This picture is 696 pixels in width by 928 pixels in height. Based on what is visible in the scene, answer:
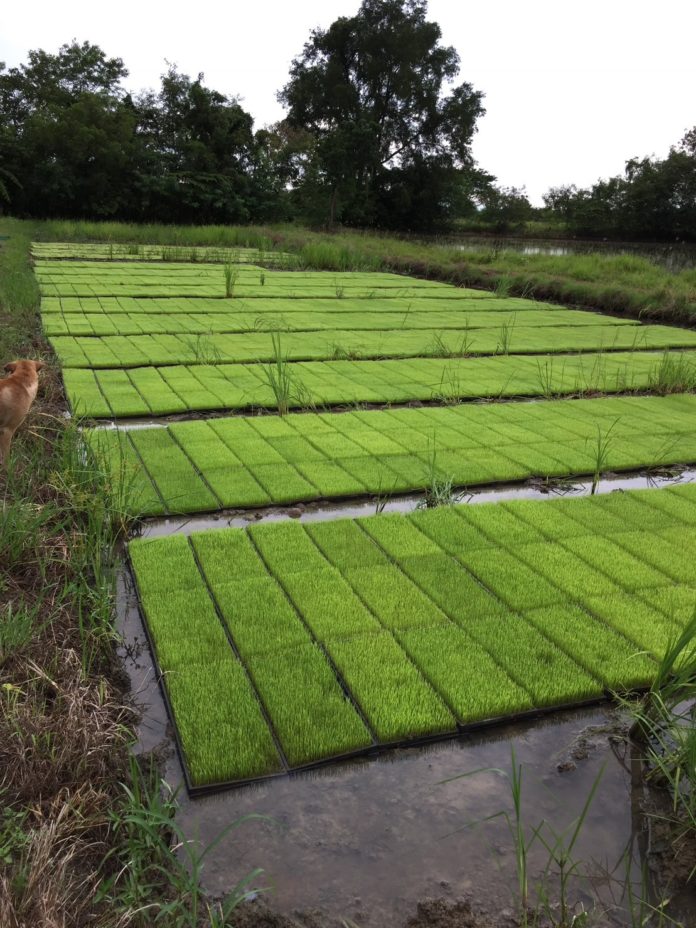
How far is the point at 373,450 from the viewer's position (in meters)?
4.10

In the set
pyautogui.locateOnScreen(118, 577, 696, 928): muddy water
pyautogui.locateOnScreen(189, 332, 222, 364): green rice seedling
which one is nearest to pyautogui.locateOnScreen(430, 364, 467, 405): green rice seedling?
pyautogui.locateOnScreen(189, 332, 222, 364): green rice seedling

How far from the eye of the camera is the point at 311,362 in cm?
631

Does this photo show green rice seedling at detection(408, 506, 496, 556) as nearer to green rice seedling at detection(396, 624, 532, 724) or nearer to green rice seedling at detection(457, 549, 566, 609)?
green rice seedling at detection(457, 549, 566, 609)

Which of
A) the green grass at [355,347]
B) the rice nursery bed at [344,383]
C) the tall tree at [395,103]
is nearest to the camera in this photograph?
the rice nursery bed at [344,383]

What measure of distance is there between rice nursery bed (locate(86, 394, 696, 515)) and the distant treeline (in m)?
18.7

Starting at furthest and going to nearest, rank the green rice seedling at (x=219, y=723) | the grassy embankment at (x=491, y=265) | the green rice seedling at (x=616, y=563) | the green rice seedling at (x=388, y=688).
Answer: the grassy embankment at (x=491, y=265) → the green rice seedling at (x=616, y=563) → the green rice seedling at (x=388, y=688) → the green rice seedling at (x=219, y=723)

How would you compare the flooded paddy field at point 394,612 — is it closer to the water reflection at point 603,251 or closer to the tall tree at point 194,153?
the water reflection at point 603,251

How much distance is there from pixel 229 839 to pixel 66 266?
1166 cm

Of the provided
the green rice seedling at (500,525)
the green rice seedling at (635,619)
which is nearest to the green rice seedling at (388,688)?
the green rice seedling at (635,619)

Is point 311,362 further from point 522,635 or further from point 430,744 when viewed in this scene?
point 430,744

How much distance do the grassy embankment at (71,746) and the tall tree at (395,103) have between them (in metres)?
28.5

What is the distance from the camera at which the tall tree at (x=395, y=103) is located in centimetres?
3034

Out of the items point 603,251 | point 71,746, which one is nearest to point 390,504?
point 71,746

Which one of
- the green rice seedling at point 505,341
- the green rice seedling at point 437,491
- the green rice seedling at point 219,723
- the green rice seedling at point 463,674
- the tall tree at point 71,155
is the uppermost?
the tall tree at point 71,155
